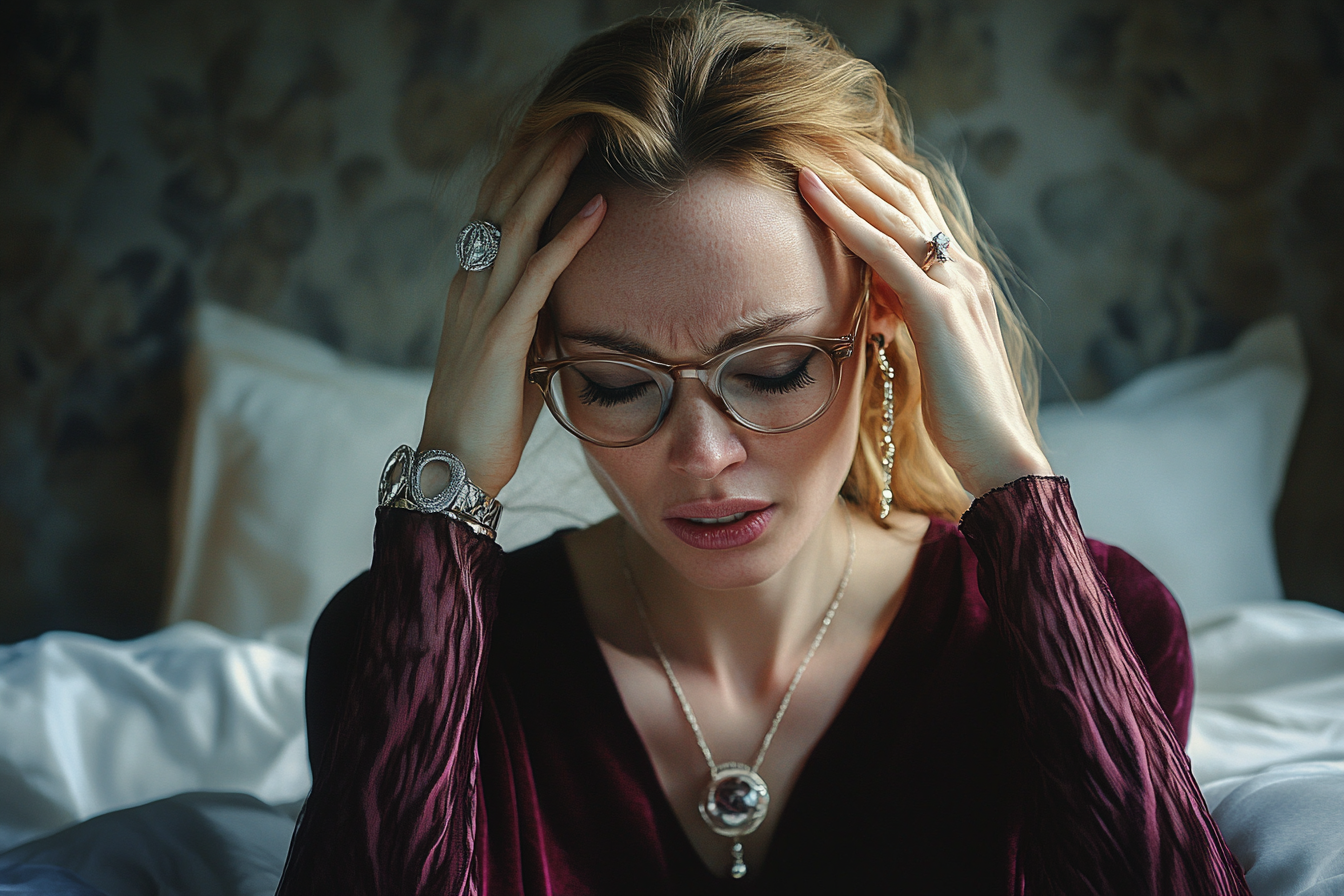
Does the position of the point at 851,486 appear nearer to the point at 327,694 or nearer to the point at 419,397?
the point at 327,694

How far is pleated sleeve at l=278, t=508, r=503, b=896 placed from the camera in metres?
0.87

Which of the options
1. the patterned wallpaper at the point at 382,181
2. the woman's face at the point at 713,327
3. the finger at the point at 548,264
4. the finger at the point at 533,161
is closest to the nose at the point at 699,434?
the woman's face at the point at 713,327

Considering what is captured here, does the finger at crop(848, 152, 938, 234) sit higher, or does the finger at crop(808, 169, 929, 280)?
the finger at crop(848, 152, 938, 234)

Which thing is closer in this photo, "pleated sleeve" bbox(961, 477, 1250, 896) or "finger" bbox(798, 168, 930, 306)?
"pleated sleeve" bbox(961, 477, 1250, 896)

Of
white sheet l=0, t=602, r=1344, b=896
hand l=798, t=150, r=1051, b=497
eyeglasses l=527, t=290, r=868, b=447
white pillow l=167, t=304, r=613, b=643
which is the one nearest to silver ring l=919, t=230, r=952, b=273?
hand l=798, t=150, r=1051, b=497

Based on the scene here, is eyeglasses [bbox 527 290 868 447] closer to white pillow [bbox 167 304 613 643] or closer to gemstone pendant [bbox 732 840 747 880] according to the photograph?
gemstone pendant [bbox 732 840 747 880]

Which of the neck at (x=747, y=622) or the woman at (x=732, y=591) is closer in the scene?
the woman at (x=732, y=591)

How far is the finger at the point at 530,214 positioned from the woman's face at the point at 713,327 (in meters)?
0.05

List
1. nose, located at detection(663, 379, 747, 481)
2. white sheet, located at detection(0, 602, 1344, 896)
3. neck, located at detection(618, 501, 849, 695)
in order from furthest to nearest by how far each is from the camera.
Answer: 1. white sheet, located at detection(0, 602, 1344, 896)
2. neck, located at detection(618, 501, 849, 695)
3. nose, located at detection(663, 379, 747, 481)

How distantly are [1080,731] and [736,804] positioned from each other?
0.38 meters

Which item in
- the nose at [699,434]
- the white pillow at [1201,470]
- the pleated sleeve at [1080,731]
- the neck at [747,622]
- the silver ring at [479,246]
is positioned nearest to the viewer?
the pleated sleeve at [1080,731]

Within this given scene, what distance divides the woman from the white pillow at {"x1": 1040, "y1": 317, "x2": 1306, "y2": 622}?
0.70m

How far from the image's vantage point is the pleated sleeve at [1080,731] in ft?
2.68

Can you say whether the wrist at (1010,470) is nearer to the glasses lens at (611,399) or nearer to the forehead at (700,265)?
the forehead at (700,265)
